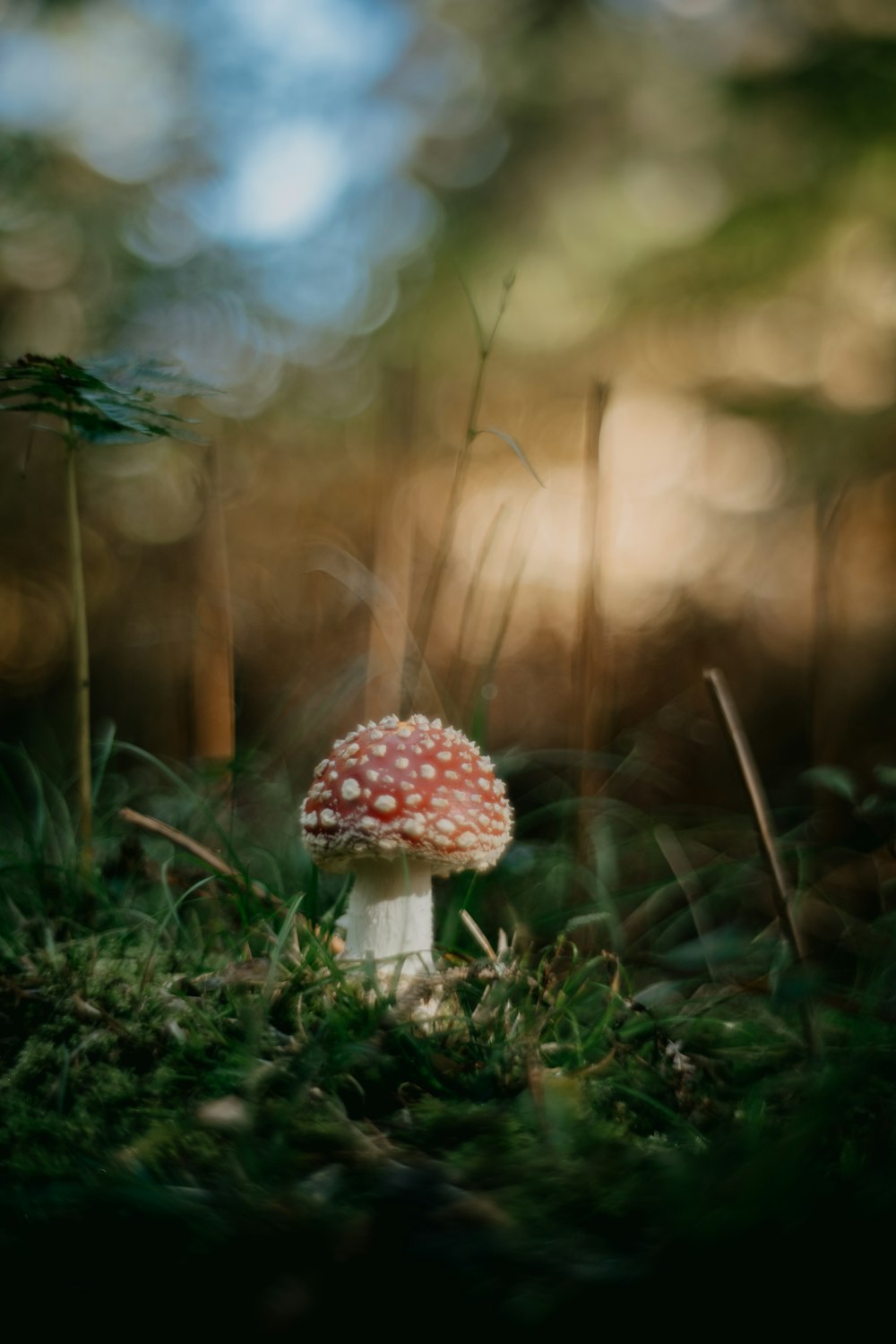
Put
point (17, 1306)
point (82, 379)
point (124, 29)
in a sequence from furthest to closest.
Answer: point (124, 29) < point (82, 379) < point (17, 1306)

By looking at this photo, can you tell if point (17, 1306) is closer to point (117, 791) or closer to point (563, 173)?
point (117, 791)

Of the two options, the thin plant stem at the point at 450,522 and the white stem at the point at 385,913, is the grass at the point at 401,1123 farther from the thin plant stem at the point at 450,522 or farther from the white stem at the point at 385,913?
the thin plant stem at the point at 450,522

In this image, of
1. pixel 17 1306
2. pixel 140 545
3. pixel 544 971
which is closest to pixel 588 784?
pixel 544 971

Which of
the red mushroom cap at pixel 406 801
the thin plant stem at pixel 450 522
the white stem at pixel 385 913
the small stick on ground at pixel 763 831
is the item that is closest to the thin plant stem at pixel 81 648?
the red mushroom cap at pixel 406 801

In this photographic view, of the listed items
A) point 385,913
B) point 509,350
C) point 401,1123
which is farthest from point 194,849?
point 509,350

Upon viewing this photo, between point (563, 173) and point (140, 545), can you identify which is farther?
point (140, 545)

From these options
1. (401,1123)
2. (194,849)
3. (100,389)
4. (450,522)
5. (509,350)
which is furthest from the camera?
(509,350)

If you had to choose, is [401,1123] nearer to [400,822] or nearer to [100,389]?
[400,822]
